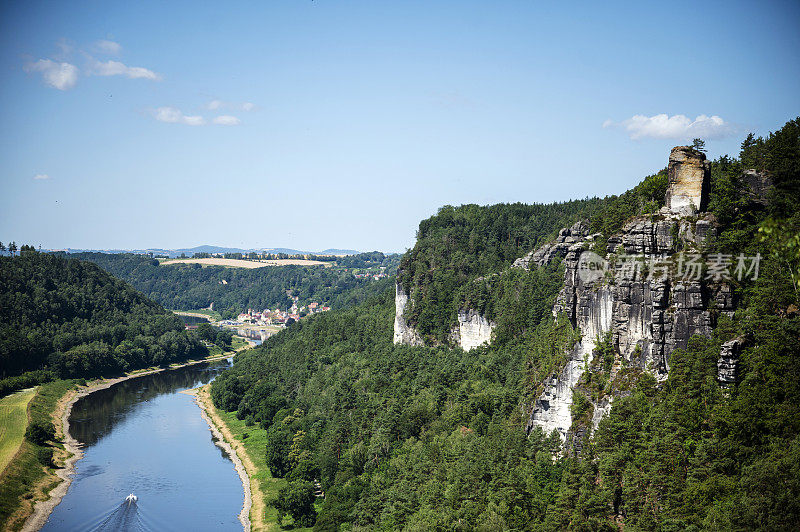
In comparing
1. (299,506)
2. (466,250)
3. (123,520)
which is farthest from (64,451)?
(466,250)

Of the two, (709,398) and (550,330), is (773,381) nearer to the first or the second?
(709,398)

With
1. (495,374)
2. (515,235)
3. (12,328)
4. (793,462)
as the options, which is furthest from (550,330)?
(12,328)

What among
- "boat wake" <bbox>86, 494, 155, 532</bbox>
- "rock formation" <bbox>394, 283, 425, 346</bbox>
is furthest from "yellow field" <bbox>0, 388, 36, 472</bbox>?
"rock formation" <bbox>394, 283, 425, 346</bbox>

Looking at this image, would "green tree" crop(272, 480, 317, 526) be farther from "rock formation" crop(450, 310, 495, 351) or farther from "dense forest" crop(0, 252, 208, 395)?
"dense forest" crop(0, 252, 208, 395)

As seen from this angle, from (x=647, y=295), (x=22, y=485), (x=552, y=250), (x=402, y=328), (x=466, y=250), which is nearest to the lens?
(x=647, y=295)

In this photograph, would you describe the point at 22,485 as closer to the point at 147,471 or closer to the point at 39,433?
the point at 147,471
